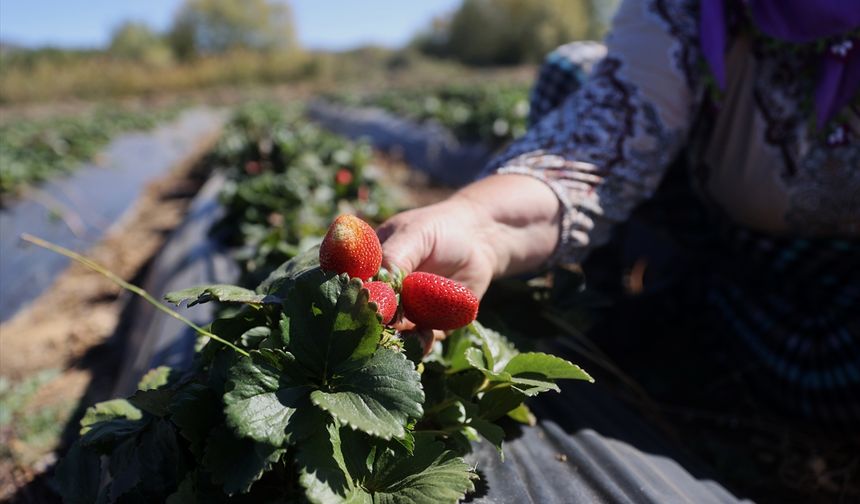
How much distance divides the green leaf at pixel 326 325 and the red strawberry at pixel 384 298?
49mm

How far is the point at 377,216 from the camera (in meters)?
2.38

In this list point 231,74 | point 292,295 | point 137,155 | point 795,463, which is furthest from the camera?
point 231,74

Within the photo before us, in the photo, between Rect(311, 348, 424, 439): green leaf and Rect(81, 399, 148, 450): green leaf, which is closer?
Rect(311, 348, 424, 439): green leaf

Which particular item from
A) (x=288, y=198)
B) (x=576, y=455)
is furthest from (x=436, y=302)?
(x=288, y=198)

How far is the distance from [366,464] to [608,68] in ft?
3.68

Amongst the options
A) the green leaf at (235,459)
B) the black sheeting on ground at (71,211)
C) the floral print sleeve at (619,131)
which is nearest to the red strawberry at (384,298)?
the green leaf at (235,459)

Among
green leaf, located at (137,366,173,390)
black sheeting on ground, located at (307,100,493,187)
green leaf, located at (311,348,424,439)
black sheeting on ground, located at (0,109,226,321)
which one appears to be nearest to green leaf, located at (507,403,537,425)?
green leaf, located at (311,348,424,439)

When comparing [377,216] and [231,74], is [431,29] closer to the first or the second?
[231,74]

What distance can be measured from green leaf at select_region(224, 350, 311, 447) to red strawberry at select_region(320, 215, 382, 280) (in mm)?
136

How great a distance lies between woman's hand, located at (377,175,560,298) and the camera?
41.4 inches

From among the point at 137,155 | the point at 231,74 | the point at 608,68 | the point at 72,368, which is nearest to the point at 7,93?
the point at 231,74

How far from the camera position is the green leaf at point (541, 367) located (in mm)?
915

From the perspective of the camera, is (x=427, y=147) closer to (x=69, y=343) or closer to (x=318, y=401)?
(x=69, y=343)

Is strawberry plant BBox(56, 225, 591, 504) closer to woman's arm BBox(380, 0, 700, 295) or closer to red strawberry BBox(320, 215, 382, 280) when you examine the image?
red strawberry BBox(320, 215, 382, 280)
